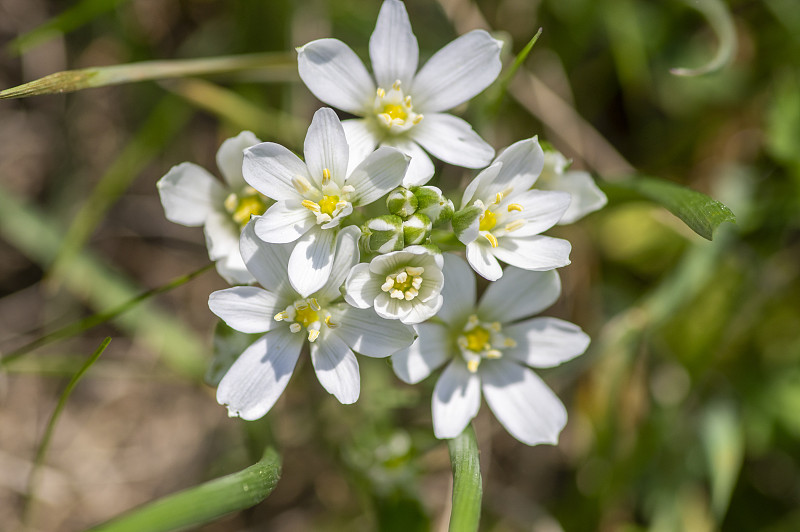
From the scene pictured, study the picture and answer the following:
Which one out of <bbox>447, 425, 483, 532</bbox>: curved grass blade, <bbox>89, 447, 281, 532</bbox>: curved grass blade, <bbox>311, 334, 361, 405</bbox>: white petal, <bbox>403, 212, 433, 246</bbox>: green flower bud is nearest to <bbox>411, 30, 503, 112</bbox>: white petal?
<bbox>403, 212, 433, 246</bbox>: green flower bud

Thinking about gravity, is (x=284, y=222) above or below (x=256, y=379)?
above

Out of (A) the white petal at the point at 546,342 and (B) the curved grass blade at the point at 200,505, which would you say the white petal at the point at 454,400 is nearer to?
(A) the white petal at the point at 546,342

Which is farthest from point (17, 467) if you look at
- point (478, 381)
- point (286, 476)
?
point (478, 381)

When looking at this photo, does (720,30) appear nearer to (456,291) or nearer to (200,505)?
(456,291)

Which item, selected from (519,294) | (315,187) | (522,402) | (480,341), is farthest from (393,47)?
(522,402)

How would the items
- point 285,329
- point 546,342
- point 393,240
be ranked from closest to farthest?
point 393,240, point 285,329, point 546,342

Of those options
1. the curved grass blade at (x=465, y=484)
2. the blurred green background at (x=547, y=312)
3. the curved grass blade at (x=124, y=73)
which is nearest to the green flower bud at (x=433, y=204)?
the curved grass blade at (x=465, y=484)

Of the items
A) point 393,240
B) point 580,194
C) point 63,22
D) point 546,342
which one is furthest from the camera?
point 63,22
